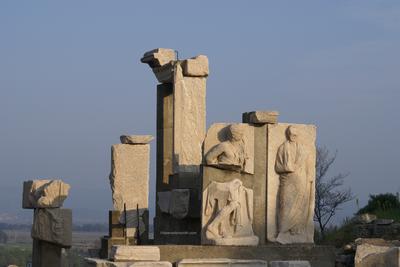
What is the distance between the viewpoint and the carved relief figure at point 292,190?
15875 mm

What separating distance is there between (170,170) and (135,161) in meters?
3.10

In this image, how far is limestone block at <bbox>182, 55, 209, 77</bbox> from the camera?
20484mm

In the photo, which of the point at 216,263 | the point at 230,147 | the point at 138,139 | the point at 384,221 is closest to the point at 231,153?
the point at 230,147

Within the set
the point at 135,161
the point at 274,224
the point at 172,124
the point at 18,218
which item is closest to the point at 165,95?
the point at 172,124

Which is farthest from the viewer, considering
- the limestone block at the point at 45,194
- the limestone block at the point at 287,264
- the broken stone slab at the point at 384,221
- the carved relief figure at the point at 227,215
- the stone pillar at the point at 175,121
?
the limestone block at the point at 45,194

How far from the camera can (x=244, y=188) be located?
1565 cm

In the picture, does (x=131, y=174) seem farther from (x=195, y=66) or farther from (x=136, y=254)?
(x=136, y=254)

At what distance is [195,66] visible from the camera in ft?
67.2

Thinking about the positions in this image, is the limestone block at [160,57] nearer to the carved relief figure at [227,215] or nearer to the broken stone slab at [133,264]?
the carved relief figure at [227,215]

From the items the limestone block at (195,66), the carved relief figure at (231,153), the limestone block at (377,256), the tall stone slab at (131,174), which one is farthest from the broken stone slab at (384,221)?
the limestone block at (377,256)

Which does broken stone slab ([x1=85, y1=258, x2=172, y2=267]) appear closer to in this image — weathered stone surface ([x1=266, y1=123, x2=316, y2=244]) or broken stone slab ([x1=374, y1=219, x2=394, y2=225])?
weathered stone surface ([x1=266, y1=123, x2=316, y2=244])

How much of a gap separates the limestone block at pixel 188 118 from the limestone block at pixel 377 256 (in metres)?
8.13

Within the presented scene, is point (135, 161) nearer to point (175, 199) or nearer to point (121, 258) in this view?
point (175, 199)

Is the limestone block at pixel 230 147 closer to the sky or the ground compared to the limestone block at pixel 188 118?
closer to the ground
